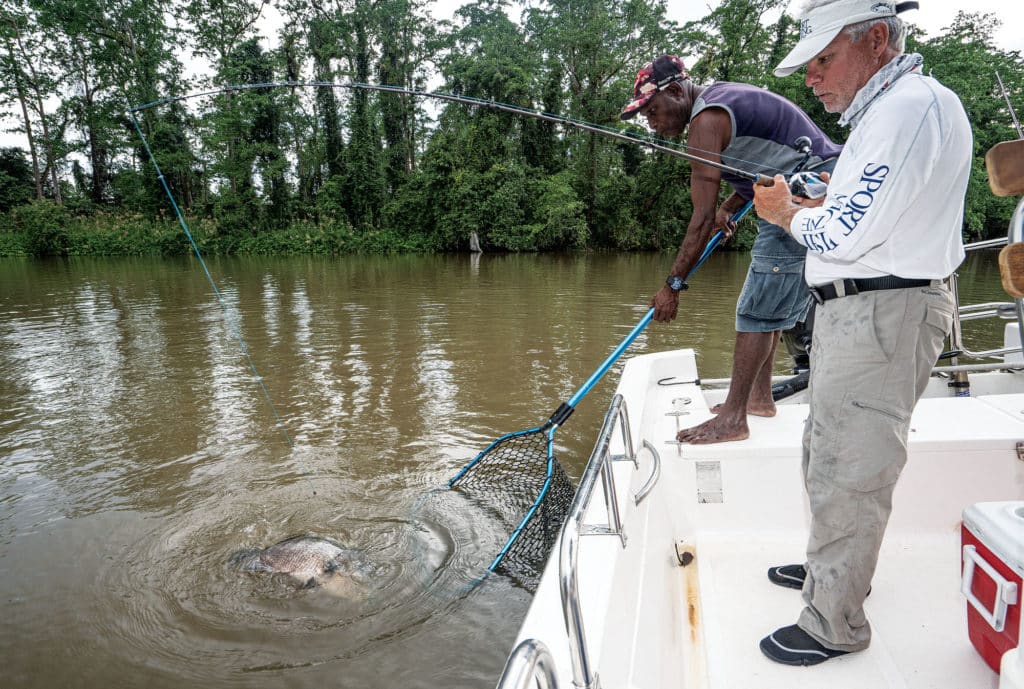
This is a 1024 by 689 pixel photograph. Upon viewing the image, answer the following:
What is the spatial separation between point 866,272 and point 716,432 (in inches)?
46.8

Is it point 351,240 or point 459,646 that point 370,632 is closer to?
point 459,646

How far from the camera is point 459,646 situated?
2486 millimetres

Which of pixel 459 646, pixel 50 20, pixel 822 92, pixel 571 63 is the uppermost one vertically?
pixel 50 20

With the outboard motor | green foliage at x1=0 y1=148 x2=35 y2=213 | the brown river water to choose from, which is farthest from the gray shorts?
green foliage at x1=0 y1=148 x2=35 y2=213

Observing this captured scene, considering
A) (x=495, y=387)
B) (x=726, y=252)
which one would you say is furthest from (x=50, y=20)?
(x=495, y=387)

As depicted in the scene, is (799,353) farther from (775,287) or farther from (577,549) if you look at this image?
(577,549)

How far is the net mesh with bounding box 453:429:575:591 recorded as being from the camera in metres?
2.90

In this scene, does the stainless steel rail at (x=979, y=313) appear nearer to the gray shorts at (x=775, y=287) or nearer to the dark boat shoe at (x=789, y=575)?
the gray shorts at (x=775, y=287)

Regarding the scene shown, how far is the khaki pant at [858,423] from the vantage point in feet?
4.80

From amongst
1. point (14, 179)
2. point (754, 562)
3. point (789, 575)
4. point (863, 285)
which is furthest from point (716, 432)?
point (14, 179)

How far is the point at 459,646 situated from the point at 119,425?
4.05 m

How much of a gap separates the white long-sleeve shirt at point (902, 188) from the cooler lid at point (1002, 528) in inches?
21.5

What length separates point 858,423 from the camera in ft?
4.91

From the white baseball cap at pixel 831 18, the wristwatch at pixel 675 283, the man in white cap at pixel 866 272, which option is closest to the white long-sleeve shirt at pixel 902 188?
the man in white cap at pixel 866 272
